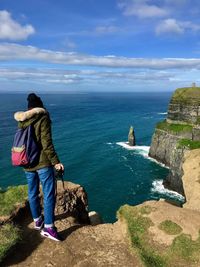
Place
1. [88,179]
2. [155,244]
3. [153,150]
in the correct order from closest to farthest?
[155,244], [88,179], [153,150]

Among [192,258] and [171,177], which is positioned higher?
[192,258]

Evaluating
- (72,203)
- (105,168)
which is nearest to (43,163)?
(72,203)

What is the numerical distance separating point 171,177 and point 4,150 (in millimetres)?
45312

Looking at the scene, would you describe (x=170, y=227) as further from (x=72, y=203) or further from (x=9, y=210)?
(x=9, y=210)

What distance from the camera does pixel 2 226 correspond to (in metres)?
11.0

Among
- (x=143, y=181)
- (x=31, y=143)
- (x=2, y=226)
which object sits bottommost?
(x=143, y=181)

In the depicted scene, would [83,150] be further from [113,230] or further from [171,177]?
[113,230]

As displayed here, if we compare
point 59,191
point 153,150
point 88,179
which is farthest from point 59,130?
point 59,191

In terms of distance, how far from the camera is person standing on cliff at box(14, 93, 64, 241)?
32.6 ft

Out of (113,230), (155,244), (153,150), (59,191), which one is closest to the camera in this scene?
(155,244)

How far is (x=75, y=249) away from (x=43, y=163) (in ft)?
10.2

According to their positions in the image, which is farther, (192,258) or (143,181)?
(143,181)

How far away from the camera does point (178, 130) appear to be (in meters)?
73.9

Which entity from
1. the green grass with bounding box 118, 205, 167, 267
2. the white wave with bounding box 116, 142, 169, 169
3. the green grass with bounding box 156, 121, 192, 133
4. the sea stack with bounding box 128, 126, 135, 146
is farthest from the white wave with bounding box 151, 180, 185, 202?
the green grass with bounding box 118, 205, 167, 267
